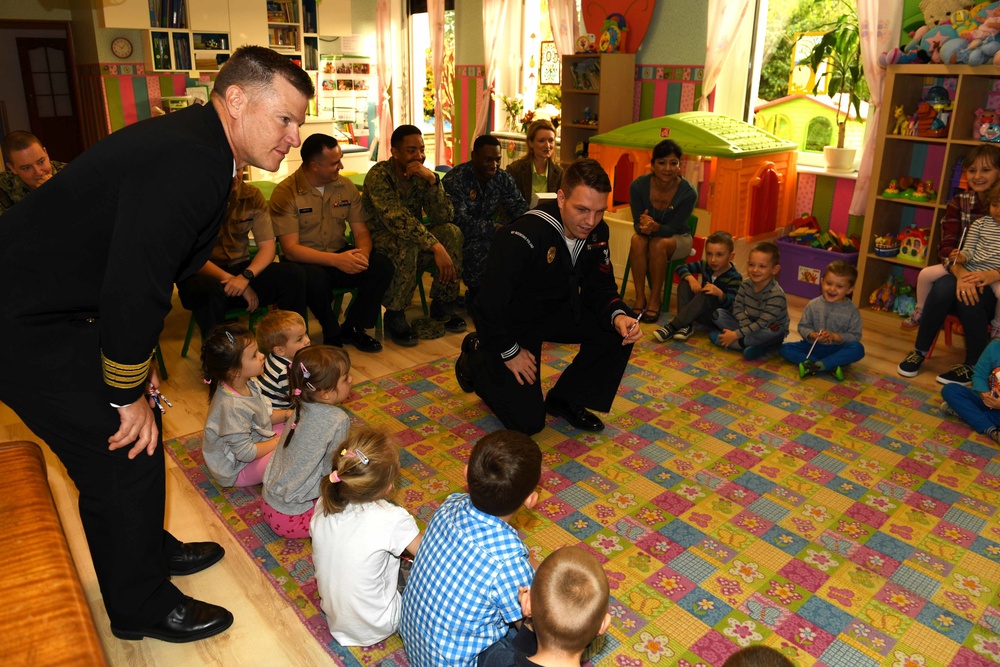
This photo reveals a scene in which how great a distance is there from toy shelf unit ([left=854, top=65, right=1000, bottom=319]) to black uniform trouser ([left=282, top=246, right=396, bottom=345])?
2.97m

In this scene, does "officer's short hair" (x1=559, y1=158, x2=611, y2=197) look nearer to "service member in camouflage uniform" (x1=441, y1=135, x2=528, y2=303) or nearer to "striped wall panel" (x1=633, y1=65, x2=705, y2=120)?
"service member in camouflage uniform" (x1=441, y1=135, x2=528, y2=303)

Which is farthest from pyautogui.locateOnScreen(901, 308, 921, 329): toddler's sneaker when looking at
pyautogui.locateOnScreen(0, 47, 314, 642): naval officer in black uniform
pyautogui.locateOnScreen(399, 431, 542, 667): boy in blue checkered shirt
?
pyautogui.locateOnScreen(0, 47, 314, 642): naval officer in black uniform

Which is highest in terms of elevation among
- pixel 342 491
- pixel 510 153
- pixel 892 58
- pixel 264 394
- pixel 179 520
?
pixel 892 58

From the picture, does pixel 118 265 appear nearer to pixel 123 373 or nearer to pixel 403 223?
pixel 123 373

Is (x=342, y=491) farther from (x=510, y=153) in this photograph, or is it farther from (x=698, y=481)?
(x=510, y=153)

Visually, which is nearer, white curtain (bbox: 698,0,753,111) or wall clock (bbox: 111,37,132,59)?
white curtain (bbox: 698,0,753,111)

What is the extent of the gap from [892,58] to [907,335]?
5.37 feet

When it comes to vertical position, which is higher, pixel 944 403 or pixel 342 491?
pixel 342 491

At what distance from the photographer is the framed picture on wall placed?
7.34 m

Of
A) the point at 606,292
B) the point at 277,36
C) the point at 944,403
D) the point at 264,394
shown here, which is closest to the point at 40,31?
the point at 277,36

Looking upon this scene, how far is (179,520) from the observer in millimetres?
2605

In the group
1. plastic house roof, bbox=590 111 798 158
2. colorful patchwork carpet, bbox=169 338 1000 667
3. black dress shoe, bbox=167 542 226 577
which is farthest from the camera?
plastic house roof, bbox=590 111 798 158

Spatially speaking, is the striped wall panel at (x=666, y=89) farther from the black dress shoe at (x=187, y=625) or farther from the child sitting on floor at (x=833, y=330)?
the black dress shoe at (x=187, y=625)

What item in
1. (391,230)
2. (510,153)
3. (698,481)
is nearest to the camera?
(698,481)
